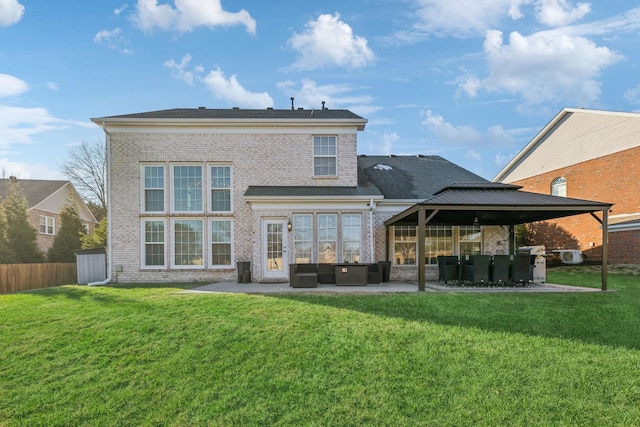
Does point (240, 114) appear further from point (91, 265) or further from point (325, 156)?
Answer: point (91, 265)

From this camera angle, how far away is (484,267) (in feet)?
35.3

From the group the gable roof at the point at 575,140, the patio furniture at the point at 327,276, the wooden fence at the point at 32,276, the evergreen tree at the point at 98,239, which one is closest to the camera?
the patio furniture at the point at 327,276

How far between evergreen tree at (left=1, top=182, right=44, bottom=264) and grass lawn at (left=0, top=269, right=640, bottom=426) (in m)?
15.1

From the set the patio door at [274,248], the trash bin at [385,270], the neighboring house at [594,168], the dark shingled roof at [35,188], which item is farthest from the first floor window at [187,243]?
the neighboring house at [594,168]

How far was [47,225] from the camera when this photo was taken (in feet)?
84.9

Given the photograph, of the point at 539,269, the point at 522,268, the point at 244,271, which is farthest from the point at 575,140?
the point at 244,271

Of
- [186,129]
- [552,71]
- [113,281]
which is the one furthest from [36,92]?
[552,71]

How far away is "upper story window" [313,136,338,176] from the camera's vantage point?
13922 millimetres

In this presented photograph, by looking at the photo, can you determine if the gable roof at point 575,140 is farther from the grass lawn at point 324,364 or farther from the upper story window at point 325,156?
the upper story window at point 325,156

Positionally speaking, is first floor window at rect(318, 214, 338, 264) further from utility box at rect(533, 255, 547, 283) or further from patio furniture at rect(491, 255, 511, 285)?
utility box at rect(533, 255, 547, 283)

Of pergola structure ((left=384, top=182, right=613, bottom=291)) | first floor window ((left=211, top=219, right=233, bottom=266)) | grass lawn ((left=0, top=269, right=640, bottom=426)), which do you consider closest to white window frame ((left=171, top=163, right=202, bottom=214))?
first floor window ((left=211, top=219, right=233, bottom=266))

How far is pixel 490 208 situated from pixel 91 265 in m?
14.2

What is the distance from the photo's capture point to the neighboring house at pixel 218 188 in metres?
13.4

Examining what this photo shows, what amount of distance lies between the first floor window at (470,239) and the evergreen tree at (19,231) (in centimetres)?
2317
